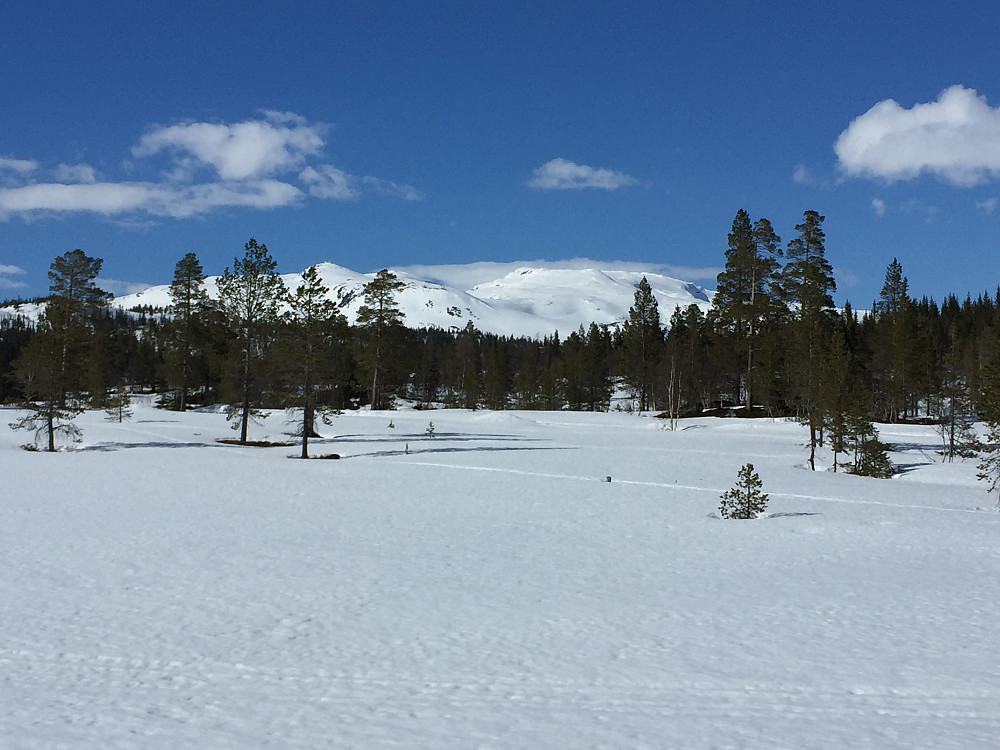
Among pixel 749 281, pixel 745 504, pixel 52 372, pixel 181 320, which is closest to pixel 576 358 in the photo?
pixel 749 281

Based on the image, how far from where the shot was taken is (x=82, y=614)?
1033 cm

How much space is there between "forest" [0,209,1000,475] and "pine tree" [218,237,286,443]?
0.29 feet

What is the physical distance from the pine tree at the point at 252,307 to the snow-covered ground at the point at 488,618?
16.6m

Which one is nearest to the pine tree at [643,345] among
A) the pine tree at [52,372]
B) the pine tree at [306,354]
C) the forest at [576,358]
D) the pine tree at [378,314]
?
the forest at [576,358]

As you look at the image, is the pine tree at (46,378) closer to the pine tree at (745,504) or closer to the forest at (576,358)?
the forest at (576,358)

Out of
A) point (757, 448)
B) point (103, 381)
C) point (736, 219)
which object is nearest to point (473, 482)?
point (757, 448)

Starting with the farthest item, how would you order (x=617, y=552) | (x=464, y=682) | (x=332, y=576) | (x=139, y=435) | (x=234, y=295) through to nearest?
(x=139, y=435) → (x=234, y=295) → (x=617, y=552) → (x=332, y=576) → (x=464, y=682)

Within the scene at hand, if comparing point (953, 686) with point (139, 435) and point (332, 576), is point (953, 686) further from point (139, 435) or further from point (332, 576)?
point (139, 435)

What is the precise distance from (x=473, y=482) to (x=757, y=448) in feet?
70.1

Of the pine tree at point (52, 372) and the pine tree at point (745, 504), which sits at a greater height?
the pine tree at point (52, 372)

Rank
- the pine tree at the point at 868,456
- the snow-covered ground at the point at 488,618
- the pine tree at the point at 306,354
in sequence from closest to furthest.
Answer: the snow-covered ground at the point at 488,618 → the pine tree at the point at 868,456 → the pine tree at the point at 306,354

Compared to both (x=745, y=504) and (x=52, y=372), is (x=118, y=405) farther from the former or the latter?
(x=745, y=504)

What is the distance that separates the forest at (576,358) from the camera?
3606 centimetres

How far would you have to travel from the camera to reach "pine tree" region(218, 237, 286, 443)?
1614 inches
